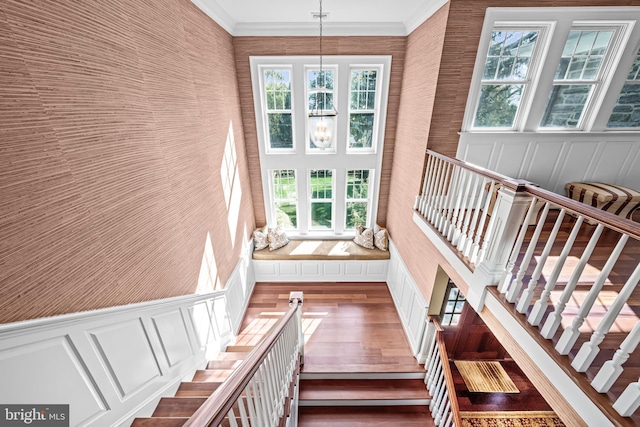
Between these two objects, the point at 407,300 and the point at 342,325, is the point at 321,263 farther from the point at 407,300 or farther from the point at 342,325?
the point at 407,300

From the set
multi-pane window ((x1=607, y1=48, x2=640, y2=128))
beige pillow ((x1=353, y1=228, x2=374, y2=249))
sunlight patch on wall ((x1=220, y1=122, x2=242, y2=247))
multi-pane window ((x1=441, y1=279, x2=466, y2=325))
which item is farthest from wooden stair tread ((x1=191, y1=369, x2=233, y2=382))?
multi-pane window ((x1=607, y1=48, x2=640, y2=128))

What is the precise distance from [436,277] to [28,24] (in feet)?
11.7

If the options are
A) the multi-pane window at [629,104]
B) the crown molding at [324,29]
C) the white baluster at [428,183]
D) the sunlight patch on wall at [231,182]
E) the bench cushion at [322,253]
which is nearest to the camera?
the multi-pane window at [629,104]

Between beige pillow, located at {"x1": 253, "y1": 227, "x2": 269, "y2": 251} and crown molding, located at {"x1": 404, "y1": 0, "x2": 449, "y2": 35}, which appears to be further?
beige pillow, located at {"x1": 253, "y1": 227, "x2": 269, "y2": 251}

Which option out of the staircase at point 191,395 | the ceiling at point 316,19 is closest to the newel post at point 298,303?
the staircase at point 191,395

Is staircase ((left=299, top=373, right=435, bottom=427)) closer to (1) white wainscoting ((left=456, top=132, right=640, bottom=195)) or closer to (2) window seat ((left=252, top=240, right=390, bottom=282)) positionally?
(2) window seat ((left=252, top=240, right=390, bottom=282))

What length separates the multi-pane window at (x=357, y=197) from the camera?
4.70 metres

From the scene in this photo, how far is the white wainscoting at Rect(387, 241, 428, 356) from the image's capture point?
10.7 ft

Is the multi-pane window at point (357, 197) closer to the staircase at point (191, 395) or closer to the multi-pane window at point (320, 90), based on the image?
the multi-pane window at point (320, 90)

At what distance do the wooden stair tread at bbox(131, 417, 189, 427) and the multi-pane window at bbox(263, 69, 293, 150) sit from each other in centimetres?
388

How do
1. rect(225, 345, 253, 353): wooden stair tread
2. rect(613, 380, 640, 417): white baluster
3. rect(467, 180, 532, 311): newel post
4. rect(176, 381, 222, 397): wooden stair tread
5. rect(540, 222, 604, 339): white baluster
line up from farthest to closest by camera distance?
rect(225, 345, 253, 353): wooden stair tread < rect(176, 381, 222, 397): wooden stair tread < rect(467, 180, 532, 311): newel post < rect(540, 222, 604, 339): white baluster < rect(613, 380, 640, 417): white baluster

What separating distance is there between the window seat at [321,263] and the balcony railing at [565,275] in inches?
84.1

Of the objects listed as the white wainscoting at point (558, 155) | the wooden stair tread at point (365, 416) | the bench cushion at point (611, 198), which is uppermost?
the white wainscoting at point (558, 155)

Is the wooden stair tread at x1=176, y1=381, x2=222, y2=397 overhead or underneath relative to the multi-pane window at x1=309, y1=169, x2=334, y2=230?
underneath
